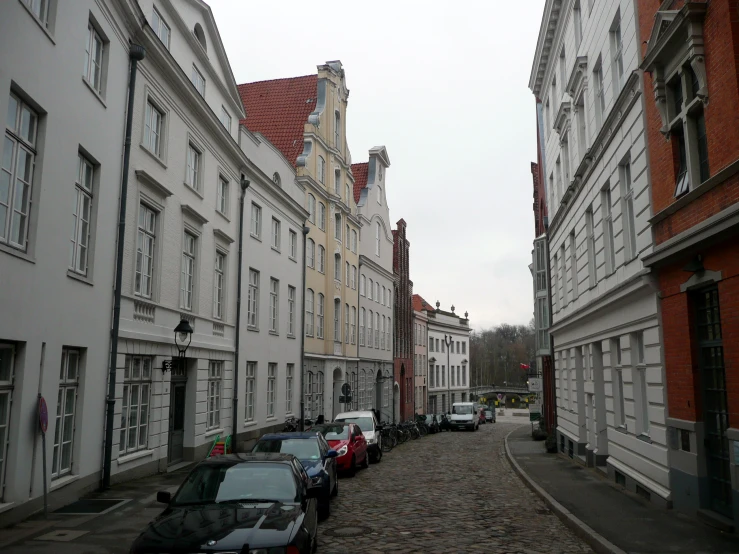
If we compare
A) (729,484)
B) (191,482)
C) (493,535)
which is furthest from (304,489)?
(729,484)

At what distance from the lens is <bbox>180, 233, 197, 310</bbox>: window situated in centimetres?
1797

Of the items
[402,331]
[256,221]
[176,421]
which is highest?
[256,221]

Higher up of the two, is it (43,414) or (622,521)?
(43,414)

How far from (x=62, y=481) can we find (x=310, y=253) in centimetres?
2033

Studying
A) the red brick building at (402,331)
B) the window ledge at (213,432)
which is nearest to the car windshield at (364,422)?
the window ledge at (213,432)

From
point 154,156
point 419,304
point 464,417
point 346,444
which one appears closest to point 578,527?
point 346,444

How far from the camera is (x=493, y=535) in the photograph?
9953 mm

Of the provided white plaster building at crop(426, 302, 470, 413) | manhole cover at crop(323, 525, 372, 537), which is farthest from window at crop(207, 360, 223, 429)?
white plaster building at crop(426, 302, 470, 413)

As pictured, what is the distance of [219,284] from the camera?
2098 cm

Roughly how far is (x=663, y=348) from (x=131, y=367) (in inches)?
431

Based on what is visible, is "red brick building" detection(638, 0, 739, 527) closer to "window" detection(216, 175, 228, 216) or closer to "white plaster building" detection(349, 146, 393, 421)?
"window" detection(216, 175, 228, 216)

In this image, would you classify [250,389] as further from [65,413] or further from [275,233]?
[65,413]

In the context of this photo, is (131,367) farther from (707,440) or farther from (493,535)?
(707,440)

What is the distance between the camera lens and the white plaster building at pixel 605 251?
1251 cm
